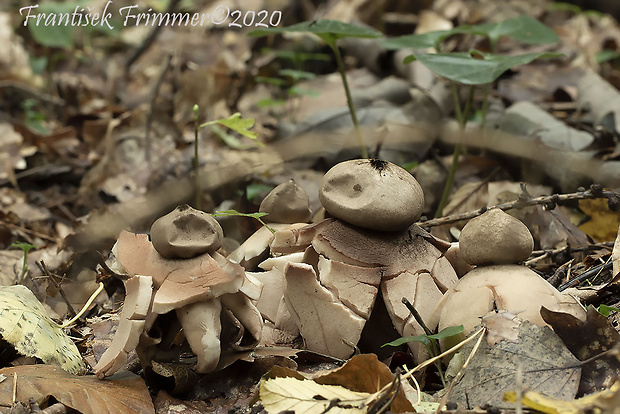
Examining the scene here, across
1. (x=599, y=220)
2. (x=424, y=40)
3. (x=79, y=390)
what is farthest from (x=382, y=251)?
(x=424, y=40)

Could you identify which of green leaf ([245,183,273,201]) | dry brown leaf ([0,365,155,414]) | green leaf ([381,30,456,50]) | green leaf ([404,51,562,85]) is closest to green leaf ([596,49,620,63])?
green leaf ([381,30,456,50])

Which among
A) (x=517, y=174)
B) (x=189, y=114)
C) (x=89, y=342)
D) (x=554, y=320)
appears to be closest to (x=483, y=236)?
(x=554, y=320)

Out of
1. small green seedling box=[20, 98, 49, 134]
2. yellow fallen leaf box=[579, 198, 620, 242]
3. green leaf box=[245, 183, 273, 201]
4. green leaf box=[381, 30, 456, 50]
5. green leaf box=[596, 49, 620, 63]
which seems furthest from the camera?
green leaf box=[596, 49, 620, 63]

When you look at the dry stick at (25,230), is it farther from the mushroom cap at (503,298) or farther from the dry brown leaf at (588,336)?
the dry brown leaf at (588,336)

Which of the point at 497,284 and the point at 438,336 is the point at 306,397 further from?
the point at 497,284

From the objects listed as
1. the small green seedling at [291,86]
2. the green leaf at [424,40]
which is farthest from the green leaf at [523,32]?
the small green seedling at [291,86]

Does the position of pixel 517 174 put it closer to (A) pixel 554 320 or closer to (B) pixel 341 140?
(B) pixel 341 140

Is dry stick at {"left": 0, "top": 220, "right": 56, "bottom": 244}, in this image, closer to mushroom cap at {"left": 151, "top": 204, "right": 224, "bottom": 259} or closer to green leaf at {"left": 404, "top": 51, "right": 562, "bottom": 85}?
mushroom cap at {"left": 151, "top": 204, "right": 224, "bottom": 259}
